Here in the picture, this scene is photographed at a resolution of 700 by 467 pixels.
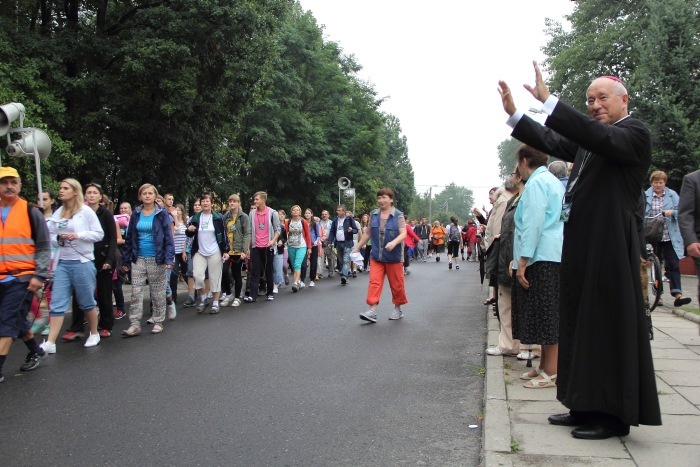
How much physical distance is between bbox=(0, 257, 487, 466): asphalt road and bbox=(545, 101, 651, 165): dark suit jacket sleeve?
1.97 meters

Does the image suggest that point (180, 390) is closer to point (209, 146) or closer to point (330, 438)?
point (330, 438)

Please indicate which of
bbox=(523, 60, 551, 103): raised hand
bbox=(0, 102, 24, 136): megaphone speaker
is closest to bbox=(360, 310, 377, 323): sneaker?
bbox=(0, 102, 24, 136): megaphone speaker

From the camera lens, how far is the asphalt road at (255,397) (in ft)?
13.6

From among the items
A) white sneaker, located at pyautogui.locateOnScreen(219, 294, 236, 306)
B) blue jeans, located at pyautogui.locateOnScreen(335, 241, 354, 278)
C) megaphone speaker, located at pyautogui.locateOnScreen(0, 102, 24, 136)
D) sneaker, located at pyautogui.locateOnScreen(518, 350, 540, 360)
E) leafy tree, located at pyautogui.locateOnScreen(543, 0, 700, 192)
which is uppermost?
leafy tree, located at pyautogui.locateOnScreen(543, 0, 700, 192)

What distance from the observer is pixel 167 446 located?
422 centimetres

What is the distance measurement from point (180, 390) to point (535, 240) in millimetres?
3256

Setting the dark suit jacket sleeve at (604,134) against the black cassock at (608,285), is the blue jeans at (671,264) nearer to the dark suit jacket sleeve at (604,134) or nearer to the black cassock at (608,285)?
the black cassock at (608,285)

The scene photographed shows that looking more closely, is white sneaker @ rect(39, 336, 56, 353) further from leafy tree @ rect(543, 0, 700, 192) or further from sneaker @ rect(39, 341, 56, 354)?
leafy tree @ rect(543, 0, 700, 192)

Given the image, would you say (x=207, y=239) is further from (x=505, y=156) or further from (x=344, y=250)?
(x=505, y=156)

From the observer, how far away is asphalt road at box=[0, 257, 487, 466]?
4148mm

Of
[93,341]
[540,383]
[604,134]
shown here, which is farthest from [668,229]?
[93,341]

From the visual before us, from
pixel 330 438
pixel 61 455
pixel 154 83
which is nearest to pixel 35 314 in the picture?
pixel 61 455

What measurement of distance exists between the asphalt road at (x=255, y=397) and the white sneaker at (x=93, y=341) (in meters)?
0.14

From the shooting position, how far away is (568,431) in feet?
13.7
